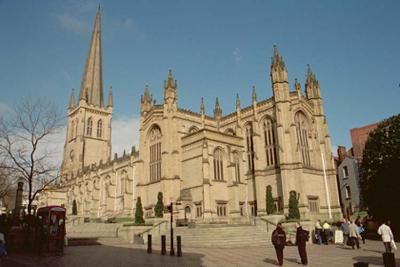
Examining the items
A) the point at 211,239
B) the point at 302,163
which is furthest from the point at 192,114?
the point at 211,239

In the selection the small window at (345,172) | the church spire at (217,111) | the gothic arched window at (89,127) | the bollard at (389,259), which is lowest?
the bollard at (389,259)

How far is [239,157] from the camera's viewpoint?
46406mm

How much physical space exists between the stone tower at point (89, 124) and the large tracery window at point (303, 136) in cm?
5812

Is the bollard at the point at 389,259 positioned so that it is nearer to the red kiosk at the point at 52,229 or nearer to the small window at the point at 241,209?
the red kiosk at the point at 52,229

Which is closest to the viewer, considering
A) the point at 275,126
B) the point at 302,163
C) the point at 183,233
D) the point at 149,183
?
the point at 183,233

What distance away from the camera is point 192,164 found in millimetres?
43469

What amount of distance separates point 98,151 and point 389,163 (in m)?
76.1

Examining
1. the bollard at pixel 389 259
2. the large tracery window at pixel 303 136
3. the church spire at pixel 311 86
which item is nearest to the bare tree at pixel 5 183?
the bollard at pixel 389 259

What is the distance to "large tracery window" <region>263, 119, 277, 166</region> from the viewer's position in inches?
1719

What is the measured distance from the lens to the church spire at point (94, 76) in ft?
299

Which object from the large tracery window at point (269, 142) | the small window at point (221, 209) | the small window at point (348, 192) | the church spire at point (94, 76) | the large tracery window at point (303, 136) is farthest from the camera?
the church spire at point (94, 76)

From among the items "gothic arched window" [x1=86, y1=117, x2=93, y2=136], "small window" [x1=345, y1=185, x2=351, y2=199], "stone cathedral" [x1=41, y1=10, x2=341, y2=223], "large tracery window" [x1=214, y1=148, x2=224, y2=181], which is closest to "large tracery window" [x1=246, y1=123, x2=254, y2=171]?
"stone cathedral" [x1=41, y1=10, x2=341, y2=223]

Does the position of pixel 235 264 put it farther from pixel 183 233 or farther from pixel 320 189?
pixel 320 189

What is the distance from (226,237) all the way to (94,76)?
79.6 metres
